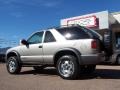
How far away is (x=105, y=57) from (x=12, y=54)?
4361 mm

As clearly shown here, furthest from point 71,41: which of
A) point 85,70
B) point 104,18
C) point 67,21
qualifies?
point 67,21

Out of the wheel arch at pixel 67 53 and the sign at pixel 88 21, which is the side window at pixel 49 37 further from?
the sign at pixel 88 21

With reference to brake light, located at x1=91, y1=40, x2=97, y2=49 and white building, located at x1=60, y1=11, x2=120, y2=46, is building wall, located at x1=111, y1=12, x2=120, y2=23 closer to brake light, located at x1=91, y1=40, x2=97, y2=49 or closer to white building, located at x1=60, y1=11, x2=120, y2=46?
white building, located at x1=60, y1=11, x2=120, y2=46

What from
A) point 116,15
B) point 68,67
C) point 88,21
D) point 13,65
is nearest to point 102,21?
point 88,21

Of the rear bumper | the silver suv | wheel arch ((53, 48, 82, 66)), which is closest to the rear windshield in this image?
the silver suv

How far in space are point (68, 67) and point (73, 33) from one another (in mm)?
1188

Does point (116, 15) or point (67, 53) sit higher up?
point (116, 15)

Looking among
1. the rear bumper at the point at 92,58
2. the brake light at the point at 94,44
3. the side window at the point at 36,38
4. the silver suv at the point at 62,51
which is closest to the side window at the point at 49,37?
the silver suv at the point at 62,51

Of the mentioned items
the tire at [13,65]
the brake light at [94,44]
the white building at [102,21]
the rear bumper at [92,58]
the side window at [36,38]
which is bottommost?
the tire at [13,65]

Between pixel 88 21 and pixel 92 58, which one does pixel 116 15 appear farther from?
pixel 92 58

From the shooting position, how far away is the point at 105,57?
9.57 metres

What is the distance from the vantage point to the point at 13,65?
11977mm

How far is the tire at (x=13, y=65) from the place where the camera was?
466 inches

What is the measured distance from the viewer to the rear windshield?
9581 mm
